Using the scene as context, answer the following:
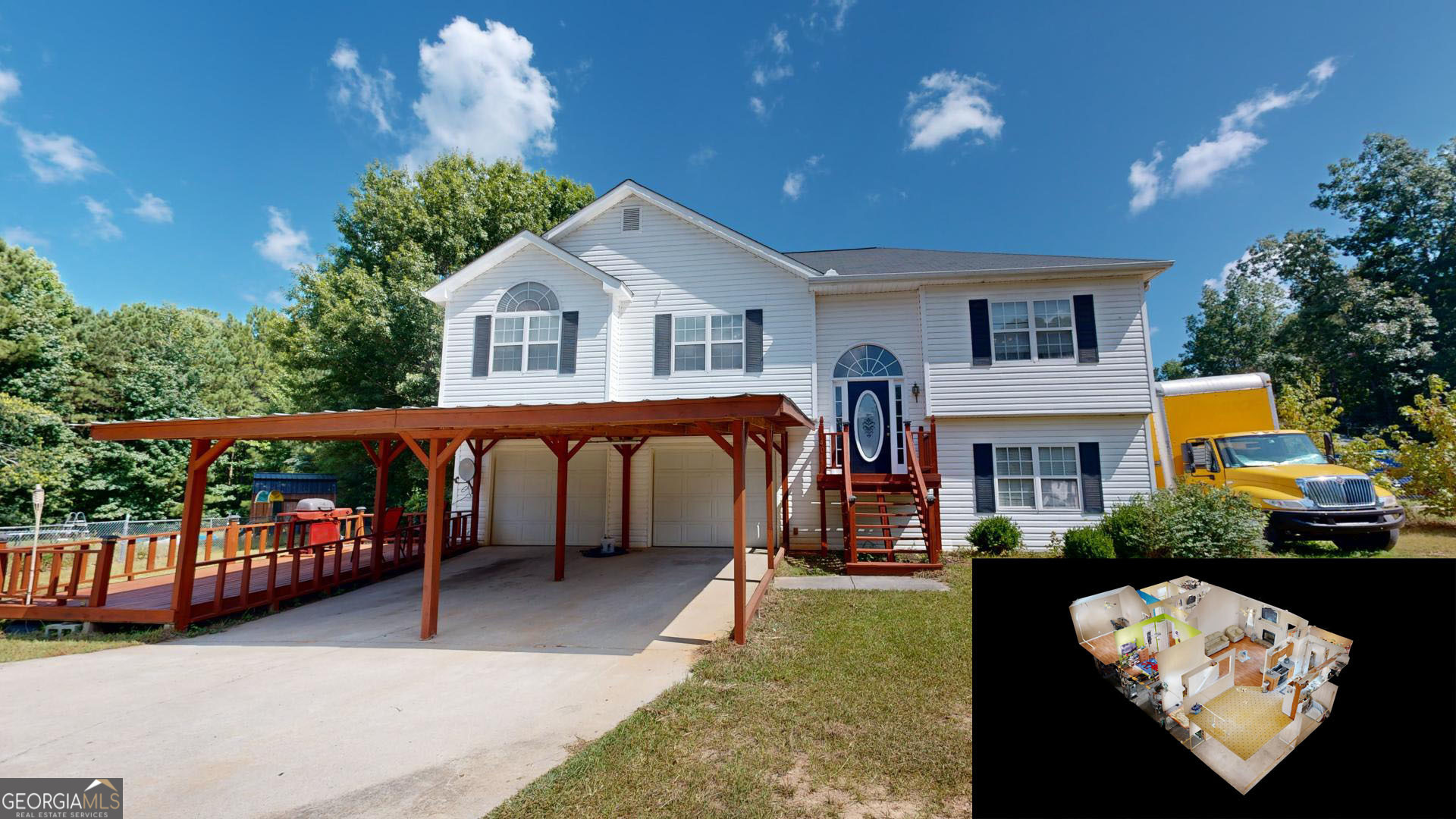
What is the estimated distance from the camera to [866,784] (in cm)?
333

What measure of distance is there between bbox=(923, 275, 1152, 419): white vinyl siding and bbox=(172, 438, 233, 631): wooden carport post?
1177 centimetres

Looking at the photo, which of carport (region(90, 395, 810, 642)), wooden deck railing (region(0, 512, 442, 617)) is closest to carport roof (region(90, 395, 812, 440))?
carport (region(90, 395, 810, 642))

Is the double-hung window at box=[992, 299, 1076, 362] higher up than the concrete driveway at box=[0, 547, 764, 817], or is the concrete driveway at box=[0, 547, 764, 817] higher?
the double-hung window at box=[992, 299, 1076, 362]

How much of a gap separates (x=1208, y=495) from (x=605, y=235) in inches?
476

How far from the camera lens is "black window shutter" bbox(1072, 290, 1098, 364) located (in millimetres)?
10992

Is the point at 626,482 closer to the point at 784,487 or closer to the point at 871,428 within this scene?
the point at 784,487

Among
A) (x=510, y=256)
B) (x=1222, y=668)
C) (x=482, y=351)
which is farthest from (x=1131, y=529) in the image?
(x=510, y=256)

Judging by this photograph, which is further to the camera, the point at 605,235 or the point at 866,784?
the point at 605,235

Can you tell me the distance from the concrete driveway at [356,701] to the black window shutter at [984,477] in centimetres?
561

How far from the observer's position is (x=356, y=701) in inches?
187

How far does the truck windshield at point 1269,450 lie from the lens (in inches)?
373

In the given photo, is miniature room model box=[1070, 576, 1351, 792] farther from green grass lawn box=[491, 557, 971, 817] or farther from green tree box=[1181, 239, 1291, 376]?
green tree box=[1181, 239, 1291, 376]

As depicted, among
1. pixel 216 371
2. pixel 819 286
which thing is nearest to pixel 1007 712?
pixel 819 286

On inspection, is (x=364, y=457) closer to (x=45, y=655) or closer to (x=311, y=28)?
(x=311, y=28)
